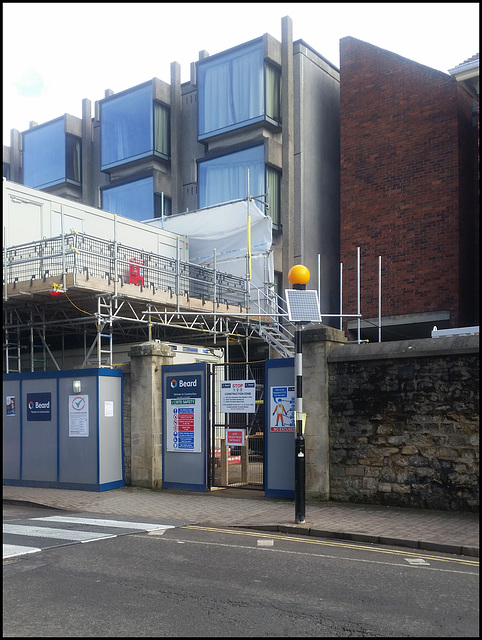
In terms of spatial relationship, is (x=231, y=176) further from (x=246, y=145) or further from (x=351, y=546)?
(x=351, y=546)

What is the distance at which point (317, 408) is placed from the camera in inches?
468

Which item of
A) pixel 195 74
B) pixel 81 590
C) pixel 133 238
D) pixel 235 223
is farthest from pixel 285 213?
pixel 81 590

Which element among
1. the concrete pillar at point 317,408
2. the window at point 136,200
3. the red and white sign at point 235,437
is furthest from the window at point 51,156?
the concrete pillar at point 317,408

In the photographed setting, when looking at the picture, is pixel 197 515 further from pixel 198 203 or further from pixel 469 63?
pixel 198 203

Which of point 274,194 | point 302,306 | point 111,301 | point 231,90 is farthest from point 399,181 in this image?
point 302,306

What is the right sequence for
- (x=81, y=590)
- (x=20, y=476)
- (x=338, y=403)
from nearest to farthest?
(x=81, y=590) < (x=338, y=403) < (x=20, y=476)

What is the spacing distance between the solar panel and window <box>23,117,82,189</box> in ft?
83.6

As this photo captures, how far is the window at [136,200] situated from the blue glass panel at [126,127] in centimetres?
119

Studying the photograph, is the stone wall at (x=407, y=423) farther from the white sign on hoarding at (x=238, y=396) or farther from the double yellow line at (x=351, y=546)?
the double yellow line at (x=351, y=546)

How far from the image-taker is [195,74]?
28797 mm

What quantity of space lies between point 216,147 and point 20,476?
663 inches

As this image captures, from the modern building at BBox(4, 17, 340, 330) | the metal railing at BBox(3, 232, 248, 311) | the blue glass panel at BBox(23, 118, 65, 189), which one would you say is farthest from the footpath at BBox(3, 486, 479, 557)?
the blue glass panel at BBox(23, 118, 65, 189)

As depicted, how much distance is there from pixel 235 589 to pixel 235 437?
263 inches

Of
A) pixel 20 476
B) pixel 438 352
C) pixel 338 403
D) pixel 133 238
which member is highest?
pixel 133 238
